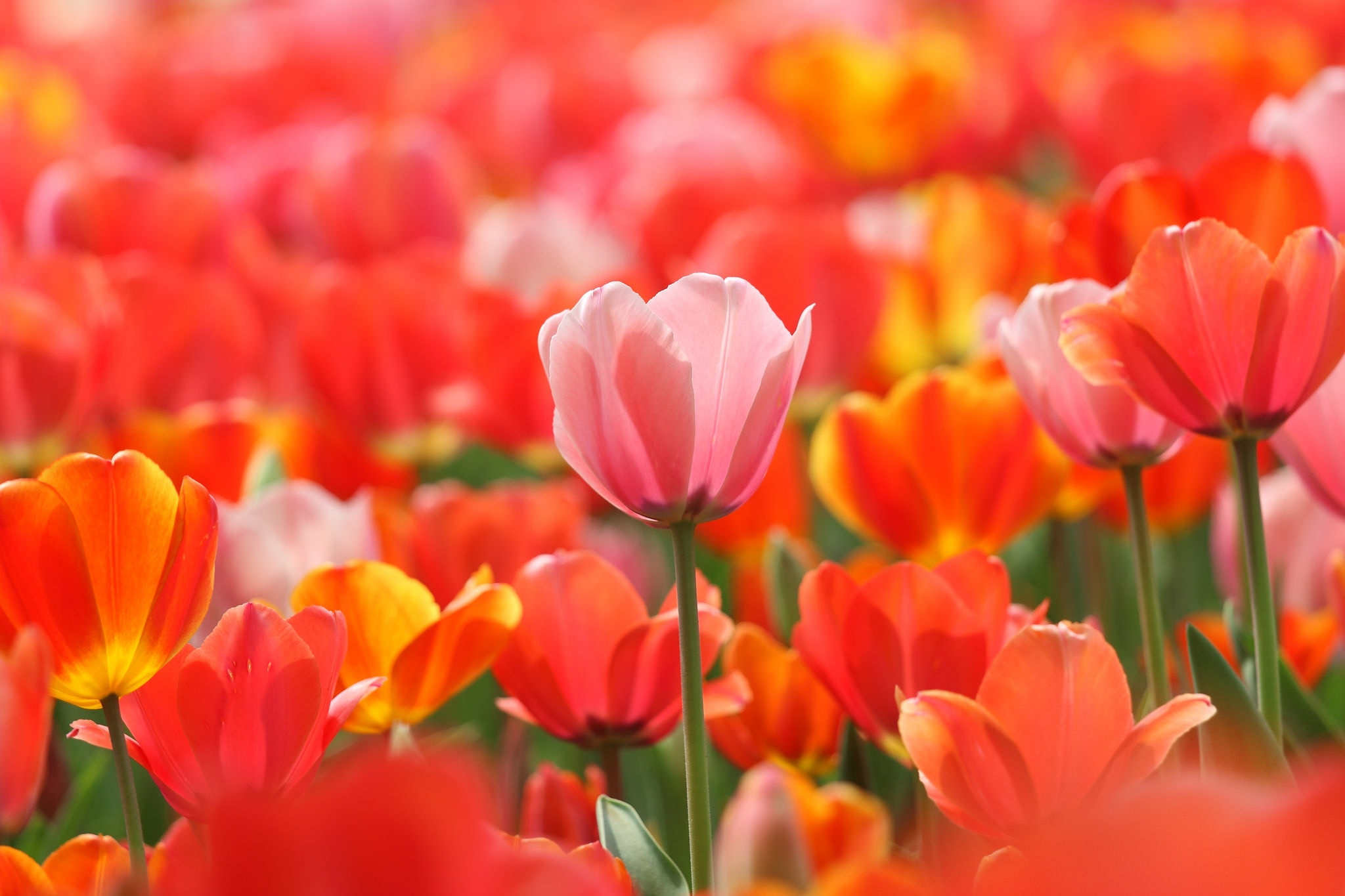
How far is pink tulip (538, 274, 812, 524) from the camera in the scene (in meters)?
0.42

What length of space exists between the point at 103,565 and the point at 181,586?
2cm

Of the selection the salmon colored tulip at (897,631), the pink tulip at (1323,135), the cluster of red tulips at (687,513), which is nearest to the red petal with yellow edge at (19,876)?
the cluster of red tulips at (687,513)

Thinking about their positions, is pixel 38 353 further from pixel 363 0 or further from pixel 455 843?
pixel 363 0

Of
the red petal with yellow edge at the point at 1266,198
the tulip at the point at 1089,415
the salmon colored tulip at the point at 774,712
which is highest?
the red petal with yellow edge at the point at 1266,198

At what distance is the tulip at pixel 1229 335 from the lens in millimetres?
430

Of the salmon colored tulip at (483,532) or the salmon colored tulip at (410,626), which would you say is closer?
the salmon colored tulip at (410,626)

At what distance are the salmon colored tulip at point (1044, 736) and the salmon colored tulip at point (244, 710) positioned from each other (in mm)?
159

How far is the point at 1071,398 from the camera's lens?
50cm

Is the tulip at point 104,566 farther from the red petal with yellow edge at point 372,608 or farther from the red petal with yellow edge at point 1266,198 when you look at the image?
the red petal with yellow edge at point 1266,198

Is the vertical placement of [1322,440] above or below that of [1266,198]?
below

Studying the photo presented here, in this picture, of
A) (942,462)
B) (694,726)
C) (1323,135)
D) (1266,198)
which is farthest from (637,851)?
(1323,135)

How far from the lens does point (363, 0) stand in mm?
2047

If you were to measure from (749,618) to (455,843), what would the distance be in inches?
18.8

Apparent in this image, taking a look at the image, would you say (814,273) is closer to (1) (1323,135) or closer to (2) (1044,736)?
(1) (1323,135)
